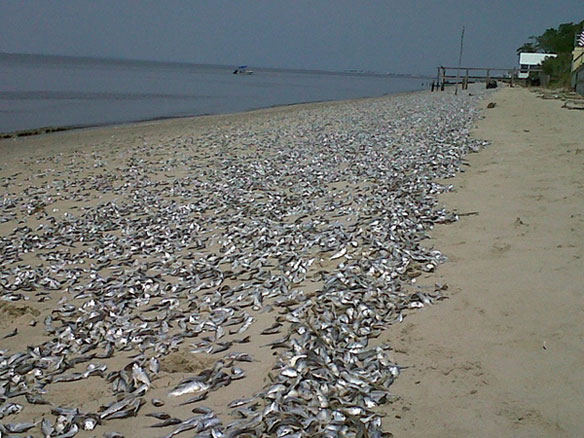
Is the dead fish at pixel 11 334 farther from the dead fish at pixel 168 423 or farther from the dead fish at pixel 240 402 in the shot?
the dead fish at pixel 240 402

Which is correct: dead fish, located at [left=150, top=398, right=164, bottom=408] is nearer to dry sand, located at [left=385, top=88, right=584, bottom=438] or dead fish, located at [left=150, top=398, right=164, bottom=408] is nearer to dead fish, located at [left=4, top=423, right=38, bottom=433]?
dead fish, located at [left=4, top=423, right=38, bottom=433]

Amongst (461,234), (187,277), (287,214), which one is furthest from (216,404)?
(287,214)

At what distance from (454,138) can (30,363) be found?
13.0 meters

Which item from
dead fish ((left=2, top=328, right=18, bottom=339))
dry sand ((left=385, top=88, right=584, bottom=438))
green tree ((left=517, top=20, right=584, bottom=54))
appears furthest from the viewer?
green tree ((left=517, top=20, right=584, bottom=54))

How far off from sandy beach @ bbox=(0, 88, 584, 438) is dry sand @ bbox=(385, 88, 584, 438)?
2 centimetres

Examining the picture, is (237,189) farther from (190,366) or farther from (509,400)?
(509,400)

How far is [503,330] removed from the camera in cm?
450

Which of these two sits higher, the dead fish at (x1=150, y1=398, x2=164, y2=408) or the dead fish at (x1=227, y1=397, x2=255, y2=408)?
the dead fish at (x1=227, y1=397, x2=255, y2=408)

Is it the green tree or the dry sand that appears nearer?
the dry sand

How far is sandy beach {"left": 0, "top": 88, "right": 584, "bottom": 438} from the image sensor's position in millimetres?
3756

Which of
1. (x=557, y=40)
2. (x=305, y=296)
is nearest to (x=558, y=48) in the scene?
(x=557, y=40)

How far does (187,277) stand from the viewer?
6.39 metres

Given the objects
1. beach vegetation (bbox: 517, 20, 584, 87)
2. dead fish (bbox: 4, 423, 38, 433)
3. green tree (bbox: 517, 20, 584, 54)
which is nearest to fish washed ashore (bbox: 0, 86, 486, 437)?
dead fish (bbox: 4, 423, 38, 433)

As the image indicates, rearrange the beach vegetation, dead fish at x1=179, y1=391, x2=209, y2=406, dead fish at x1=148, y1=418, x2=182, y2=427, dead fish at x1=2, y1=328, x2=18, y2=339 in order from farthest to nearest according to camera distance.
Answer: the beach vegetation → dead fish at x1=2, y1=328, x2=18, y2=339 → dead fish at x1=179, y1=391, x2=209, y2=406 → dead fish at x1=148, y1=418, x2=182, y2=427
